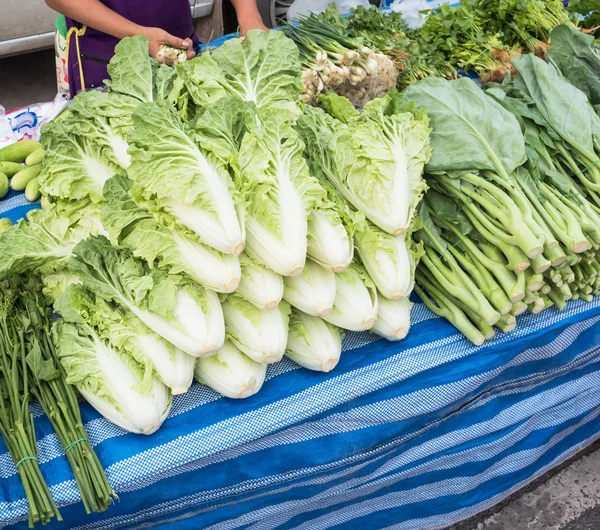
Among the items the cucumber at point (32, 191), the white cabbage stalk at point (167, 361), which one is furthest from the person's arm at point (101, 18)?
the white cabbage stalk at point (167, 361)

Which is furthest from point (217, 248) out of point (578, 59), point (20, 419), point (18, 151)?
point (578, 59)

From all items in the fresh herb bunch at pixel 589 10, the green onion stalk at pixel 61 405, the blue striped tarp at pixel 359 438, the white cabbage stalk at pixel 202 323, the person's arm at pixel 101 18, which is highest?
the fresh herb bunch at pixel 589 10

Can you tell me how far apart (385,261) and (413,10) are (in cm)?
309

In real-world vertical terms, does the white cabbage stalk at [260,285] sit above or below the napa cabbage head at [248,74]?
below

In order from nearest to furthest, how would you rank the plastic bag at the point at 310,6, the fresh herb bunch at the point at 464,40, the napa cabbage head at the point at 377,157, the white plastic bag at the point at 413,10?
the napa cabbage head at the point at 377,157, the fresh herb bunch at the point at 464,40, the white plastic bag at the point at 413,10, the plastic bag at the point at 310,6

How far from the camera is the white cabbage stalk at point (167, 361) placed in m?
1.70

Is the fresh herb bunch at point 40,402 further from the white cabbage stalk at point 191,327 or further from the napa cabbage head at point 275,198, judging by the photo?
the napa cabbage head at point 275,198

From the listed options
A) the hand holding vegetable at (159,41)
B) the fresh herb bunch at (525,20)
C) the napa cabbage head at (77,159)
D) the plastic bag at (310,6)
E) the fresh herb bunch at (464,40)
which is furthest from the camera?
the plastic bag at (310,6)

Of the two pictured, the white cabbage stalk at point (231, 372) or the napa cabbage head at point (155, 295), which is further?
the white cabbage stalk at point (231, 372)

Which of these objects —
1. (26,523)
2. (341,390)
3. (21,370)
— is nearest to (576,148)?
(341,390)

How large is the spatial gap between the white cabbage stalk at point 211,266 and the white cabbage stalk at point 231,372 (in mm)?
241

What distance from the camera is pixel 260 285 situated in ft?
5.58

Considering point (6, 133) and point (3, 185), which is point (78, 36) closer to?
point (6, 133)

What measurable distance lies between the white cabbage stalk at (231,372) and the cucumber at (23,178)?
1579 mm
